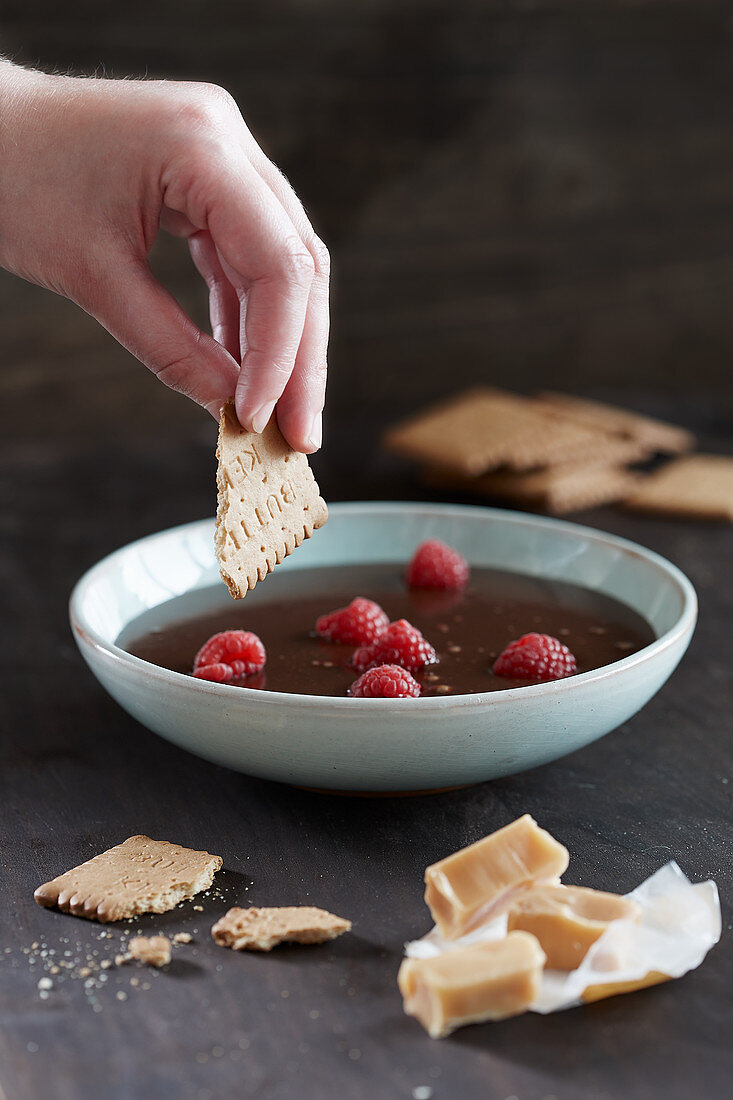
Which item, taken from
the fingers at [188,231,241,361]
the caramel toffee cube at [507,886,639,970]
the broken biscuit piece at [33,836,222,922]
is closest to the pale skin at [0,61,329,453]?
the fingers at [188,231,241,361]

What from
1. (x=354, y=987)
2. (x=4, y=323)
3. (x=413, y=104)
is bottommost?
(x=4, y=323)

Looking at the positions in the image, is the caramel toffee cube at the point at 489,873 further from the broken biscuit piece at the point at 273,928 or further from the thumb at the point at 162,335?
the thumb at the point at 162,335

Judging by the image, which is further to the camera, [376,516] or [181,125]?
[376,516]

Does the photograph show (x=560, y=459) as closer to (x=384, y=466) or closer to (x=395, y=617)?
(x=384, y=466)

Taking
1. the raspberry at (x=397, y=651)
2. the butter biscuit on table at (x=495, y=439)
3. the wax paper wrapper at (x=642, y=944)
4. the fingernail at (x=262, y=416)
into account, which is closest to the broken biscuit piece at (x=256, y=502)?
the fingernail at (x=262, y=416)

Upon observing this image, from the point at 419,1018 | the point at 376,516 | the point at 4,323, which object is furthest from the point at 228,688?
the point at 4,323

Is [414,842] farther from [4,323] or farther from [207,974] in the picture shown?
[4,323]

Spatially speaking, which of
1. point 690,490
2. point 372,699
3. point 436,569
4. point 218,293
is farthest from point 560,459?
point 372,699
